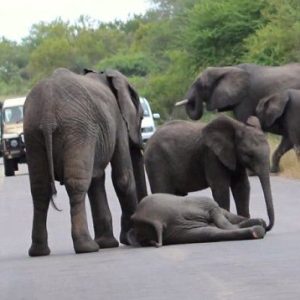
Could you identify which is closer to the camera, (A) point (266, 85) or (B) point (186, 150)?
(B) point (186, 150)

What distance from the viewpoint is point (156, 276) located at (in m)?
12.0

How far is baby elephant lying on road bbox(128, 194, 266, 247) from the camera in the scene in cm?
1479

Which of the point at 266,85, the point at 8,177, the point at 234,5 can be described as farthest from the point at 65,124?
the point at 234,5

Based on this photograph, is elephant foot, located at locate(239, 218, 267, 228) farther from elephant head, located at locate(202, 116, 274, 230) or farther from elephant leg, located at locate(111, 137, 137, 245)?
elephant leg, located at locate(111, 137, 137, 245)

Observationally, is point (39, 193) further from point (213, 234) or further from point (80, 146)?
point (213, 234)

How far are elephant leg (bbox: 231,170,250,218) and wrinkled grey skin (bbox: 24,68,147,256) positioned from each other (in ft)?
4.35

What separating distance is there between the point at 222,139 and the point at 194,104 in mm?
14885

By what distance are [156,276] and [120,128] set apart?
3838mm

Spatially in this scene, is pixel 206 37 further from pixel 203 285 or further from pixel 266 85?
pixel 203 285

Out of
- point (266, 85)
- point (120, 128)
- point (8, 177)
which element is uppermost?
point (120, 128)

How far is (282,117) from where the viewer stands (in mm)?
29734

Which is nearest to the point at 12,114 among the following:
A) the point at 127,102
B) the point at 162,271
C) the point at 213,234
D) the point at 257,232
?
the point at 127,102

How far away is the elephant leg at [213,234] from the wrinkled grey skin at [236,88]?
52.6 ft

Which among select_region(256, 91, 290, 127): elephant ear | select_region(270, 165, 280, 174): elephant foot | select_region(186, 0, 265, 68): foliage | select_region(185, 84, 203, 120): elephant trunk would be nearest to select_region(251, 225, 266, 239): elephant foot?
select_region(256, 91, 290, 127): elephant ear
